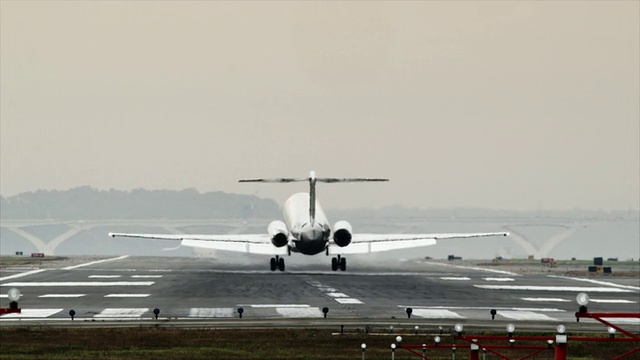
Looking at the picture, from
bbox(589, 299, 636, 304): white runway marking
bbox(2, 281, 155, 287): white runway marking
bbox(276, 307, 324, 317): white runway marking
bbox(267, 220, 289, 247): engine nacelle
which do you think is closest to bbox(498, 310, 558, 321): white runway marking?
bbox(276, 307, 324, 317): white runway marking

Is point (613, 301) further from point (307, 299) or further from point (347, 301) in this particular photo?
point (307, 299)

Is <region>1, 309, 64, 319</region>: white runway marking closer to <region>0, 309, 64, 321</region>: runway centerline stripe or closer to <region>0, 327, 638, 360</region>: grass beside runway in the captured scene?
<region>0, 309, 64, 321</region>: runway centerline stripe

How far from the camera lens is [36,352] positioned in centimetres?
4047

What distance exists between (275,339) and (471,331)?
400 inches

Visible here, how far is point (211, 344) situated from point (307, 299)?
26.1 metres

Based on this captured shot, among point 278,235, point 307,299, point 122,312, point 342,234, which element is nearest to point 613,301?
point 307,299

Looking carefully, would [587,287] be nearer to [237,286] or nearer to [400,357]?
[237,286]

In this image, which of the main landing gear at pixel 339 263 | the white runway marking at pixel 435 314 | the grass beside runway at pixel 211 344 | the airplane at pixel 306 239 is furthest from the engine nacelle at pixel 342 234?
the grass beside runway at pixel 211 344

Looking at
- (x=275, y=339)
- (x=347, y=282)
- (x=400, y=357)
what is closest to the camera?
(x=400, y=357)

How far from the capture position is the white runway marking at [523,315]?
189 ft

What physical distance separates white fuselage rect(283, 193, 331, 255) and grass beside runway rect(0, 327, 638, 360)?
122 feet

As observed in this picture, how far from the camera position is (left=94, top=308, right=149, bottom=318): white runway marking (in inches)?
2224

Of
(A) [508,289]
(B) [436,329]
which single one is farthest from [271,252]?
(B) [436,329]

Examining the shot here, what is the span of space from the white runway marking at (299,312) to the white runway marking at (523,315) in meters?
11.1
